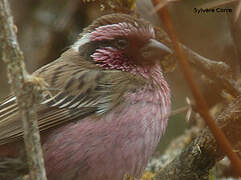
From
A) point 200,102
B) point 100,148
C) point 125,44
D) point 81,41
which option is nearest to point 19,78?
point 200,102

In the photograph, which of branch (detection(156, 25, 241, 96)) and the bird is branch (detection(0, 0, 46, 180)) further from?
branch (detection(156, 25, 241, 96))

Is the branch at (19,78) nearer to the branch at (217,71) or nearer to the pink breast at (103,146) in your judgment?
the pink breast at (103,146)

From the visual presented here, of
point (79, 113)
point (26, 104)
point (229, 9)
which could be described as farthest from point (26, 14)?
point (26, 104)

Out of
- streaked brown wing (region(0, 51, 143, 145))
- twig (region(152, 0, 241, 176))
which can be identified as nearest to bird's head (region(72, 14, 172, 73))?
streaked brown wing (region(0, 51, 143, 145))

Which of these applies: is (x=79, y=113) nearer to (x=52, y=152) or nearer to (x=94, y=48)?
(x=52, y=152)

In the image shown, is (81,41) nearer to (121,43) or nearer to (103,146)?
(121,43)

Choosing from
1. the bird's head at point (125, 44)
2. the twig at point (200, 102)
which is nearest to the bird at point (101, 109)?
the bird's head at point (125, 44)
